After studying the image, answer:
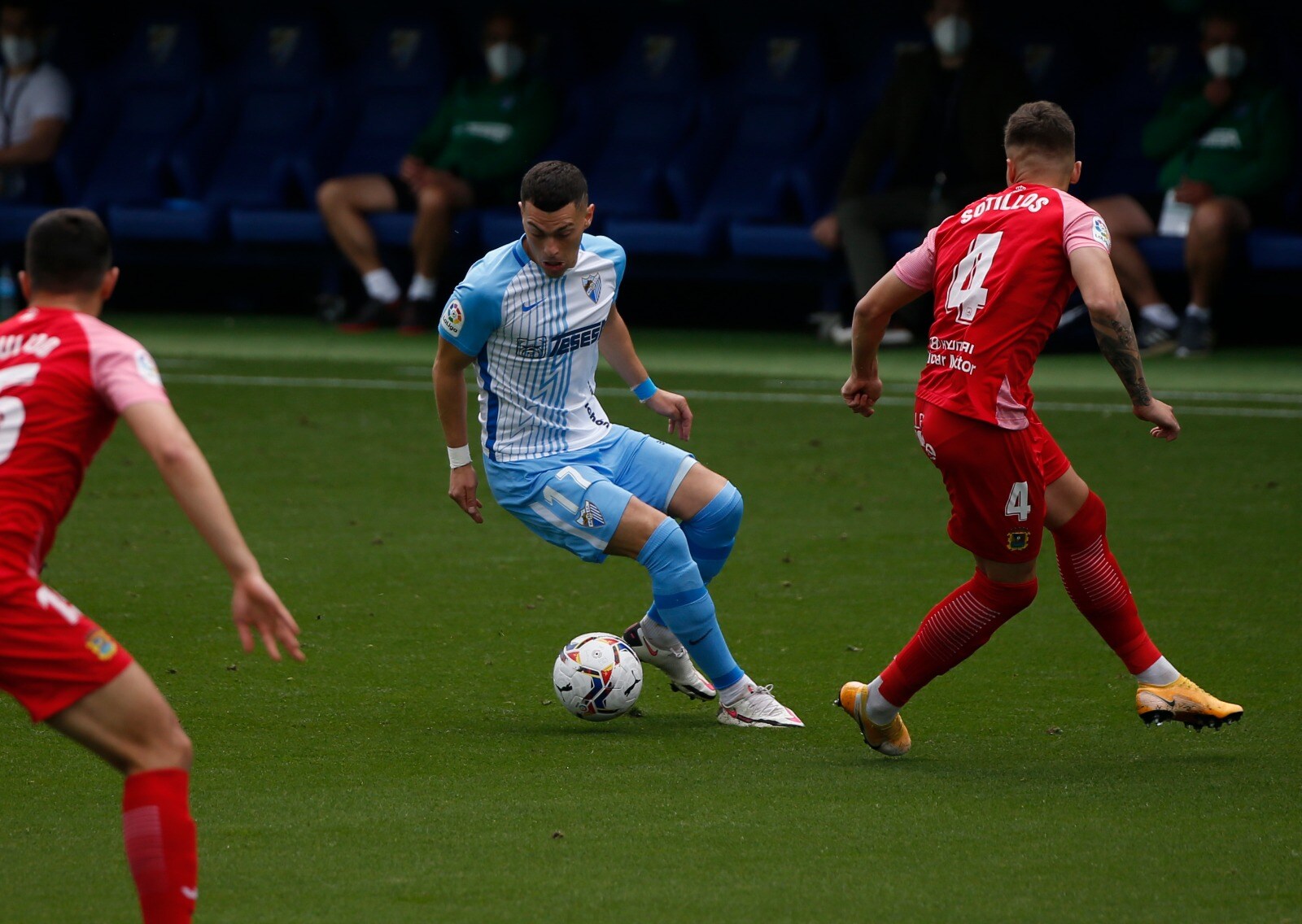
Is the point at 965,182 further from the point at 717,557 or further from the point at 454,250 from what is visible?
the point at 717,557

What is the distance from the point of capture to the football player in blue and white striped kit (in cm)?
512

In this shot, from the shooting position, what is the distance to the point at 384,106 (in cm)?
1587

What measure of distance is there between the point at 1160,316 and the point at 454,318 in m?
8.20

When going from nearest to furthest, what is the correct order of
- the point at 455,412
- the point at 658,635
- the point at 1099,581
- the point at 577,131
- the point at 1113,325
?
the point at 1113,325
the point at 1099,581
the point at 455,412
the point at 658,635
the point at 577,131

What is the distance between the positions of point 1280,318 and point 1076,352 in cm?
203

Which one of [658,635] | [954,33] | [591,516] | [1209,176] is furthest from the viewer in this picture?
[954,33]

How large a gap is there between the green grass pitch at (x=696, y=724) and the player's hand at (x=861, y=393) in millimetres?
885

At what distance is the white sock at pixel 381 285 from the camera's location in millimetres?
14188

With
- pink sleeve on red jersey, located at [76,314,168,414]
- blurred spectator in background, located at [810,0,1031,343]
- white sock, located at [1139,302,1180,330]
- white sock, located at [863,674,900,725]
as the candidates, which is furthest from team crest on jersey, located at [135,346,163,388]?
white sock, located at [1139,302,1180,330]

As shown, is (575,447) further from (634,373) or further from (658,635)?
(658,635)

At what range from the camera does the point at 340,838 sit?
4.07 metres

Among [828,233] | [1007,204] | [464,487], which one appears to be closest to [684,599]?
[464,487]

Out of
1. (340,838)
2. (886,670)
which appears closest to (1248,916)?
(886,670)

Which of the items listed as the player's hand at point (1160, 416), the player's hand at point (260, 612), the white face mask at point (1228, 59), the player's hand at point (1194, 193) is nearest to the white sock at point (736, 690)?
the player's hand at point (1160, 416)
